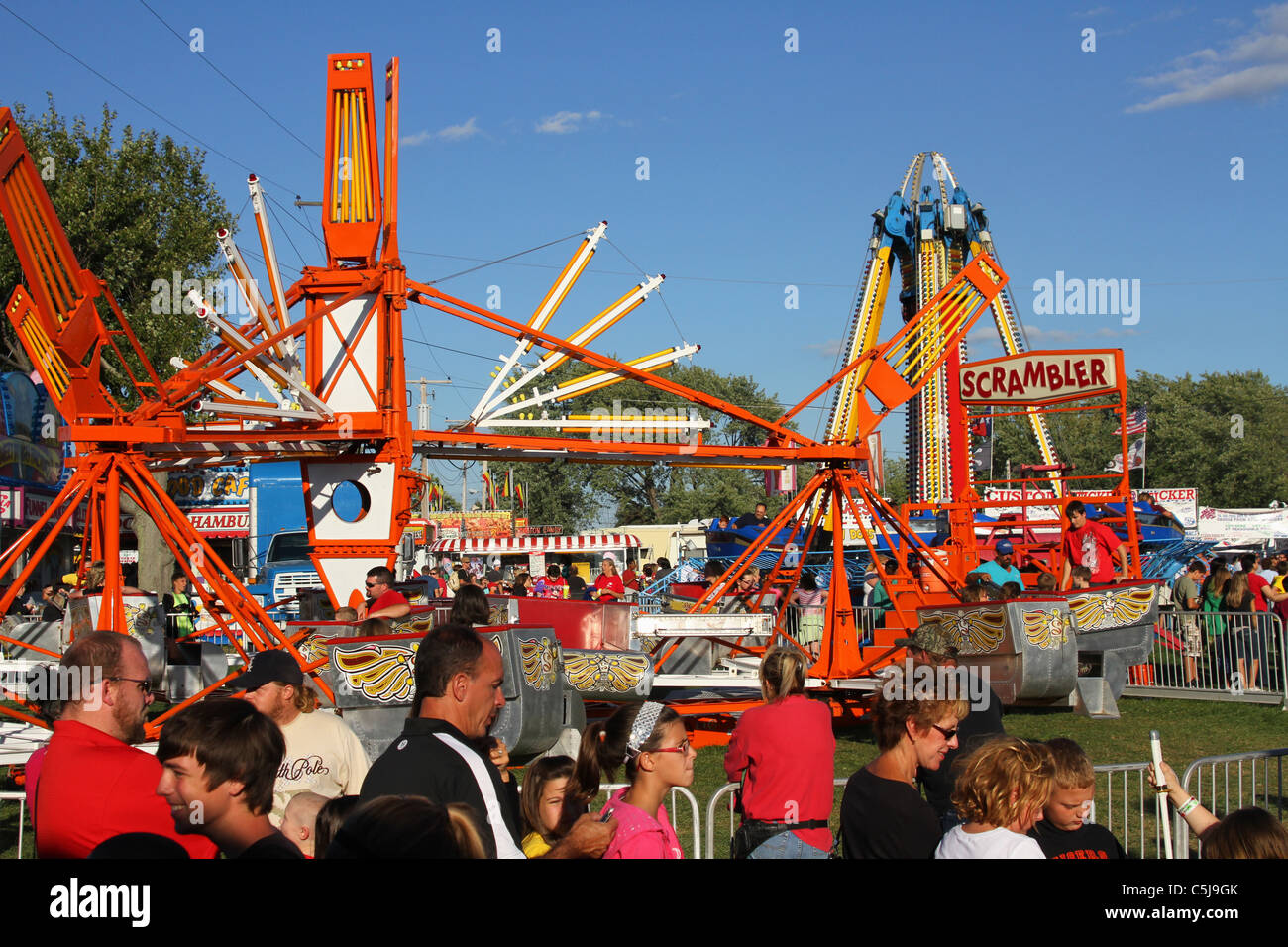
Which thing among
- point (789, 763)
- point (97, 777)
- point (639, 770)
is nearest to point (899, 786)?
point (789, 763)

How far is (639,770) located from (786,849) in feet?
3.36

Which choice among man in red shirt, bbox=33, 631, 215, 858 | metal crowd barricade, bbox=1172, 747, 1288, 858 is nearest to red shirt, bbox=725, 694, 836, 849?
metal crowd barricade, bbox=1172, 747, 1288, 858

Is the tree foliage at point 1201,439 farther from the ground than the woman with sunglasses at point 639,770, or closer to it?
farther from the ground

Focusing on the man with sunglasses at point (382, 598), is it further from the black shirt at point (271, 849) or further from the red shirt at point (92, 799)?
the black shirt at point (271, 849)

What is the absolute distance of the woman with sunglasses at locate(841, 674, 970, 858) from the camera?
4.15 m

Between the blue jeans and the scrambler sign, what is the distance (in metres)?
9.99

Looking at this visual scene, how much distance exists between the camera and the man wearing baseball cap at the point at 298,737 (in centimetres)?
486

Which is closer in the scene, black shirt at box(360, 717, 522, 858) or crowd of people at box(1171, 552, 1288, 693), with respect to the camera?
black shirt at box(360, 717, 522, 858)

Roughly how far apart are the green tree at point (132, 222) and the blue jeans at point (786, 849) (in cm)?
2364

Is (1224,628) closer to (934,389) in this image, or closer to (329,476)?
(329,476)

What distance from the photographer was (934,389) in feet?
128

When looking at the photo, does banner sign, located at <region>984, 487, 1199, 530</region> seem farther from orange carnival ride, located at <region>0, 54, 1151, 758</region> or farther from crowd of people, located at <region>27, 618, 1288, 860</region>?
crowd of people, located at <region>27, 618, 1288, 860</region>

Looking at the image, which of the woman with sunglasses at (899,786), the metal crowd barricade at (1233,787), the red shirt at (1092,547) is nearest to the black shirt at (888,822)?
the woman with sunglasses at (899,786)
